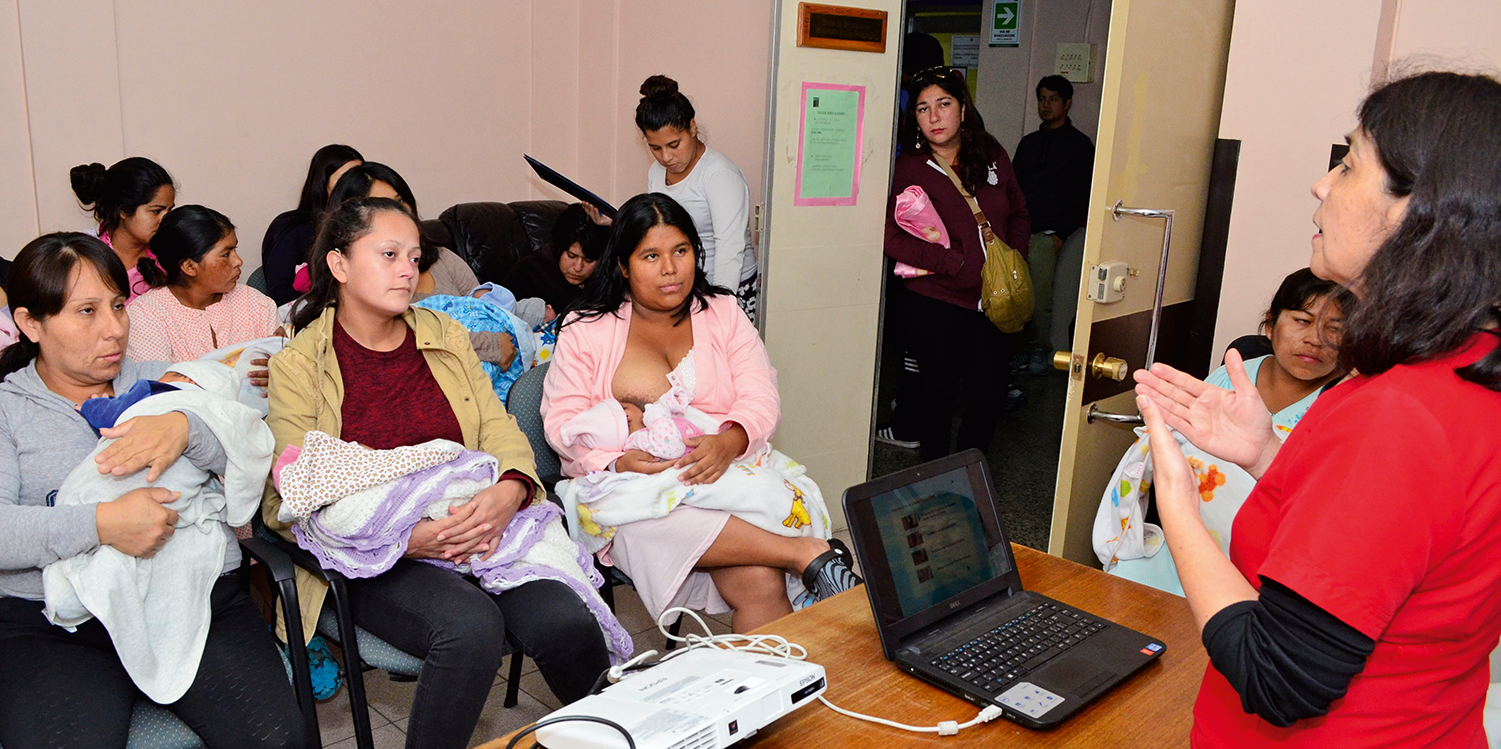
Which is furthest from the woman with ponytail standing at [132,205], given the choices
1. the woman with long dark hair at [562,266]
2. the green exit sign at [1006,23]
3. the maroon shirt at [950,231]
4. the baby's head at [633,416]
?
the green exit sign at [1006,23]

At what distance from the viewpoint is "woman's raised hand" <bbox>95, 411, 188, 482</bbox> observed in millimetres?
1786

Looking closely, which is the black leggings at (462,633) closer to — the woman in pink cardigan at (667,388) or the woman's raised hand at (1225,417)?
the woman in pink cardigan at (667,388)

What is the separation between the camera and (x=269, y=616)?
2.31 metres

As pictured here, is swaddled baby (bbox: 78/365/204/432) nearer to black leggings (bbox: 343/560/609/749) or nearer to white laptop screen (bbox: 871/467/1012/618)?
black leggings (bbox: 343/560/609/749)

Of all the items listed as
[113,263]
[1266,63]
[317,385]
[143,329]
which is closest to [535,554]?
[317,385]

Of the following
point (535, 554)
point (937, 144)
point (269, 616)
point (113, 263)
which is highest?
point (937, 144)

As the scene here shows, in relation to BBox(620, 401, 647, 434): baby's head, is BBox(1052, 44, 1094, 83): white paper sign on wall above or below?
above

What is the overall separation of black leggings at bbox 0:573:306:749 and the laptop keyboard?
3.88ft

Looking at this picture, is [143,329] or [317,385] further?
[143,329]

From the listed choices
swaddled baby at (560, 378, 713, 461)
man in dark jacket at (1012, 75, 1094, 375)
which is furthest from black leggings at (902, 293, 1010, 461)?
man in dark jacket at (1012, 75, 1094, 375)

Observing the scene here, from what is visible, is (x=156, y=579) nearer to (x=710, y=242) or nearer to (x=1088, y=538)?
(x=1088, y=538)

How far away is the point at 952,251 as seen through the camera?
3854 mm

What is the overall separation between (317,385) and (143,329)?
0.98 meters

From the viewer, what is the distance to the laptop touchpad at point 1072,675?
135 centimetres
